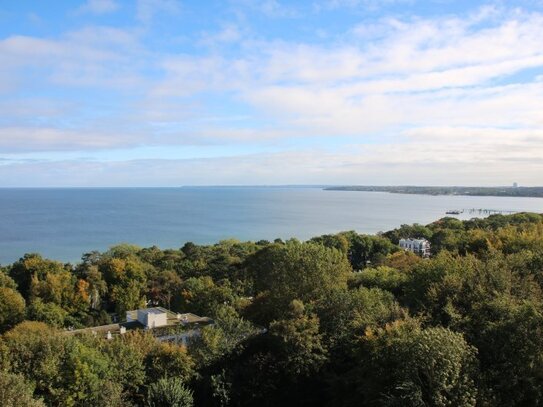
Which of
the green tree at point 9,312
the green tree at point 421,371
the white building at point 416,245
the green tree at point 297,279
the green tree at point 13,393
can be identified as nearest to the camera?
the green tree at point 13,393

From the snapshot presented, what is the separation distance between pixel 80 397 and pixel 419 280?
430 inches

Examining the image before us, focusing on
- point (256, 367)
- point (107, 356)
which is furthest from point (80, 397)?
point (256, 367)

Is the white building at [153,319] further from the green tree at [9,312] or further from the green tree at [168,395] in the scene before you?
the green tree at [9,312]

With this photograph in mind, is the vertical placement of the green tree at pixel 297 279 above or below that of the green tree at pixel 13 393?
above

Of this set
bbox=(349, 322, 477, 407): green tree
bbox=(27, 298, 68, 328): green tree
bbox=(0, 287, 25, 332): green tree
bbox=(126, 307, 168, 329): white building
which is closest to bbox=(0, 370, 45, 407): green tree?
bbox=(349, 322, 477, 407): green tree

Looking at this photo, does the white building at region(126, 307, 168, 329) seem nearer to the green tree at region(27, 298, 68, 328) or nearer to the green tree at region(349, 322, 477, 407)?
the green tree at region(27, 298, 68, 328)

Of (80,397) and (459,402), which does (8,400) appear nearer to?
(80,397)

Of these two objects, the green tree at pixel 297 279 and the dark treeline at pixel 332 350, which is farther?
the green tree at pixel 297 279

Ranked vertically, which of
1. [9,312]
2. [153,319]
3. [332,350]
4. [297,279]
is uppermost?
[297,279]

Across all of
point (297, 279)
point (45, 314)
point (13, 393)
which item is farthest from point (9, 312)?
point (13, 393)

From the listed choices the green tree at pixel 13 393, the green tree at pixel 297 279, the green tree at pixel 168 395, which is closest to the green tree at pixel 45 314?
the green tree at pixel 297 279

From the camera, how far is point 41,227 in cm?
8388

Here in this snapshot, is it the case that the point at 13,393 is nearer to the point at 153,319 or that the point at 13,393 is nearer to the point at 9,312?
the point at 153,319

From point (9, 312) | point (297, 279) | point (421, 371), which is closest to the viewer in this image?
point (421, 371)
